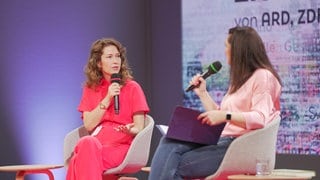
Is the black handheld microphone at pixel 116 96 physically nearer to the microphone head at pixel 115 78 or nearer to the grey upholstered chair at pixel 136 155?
the microphone head at pixel 115 78

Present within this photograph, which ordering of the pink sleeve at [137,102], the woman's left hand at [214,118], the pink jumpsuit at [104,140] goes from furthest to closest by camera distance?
the pink sleeve at [137,102] < the pink jumpsuit at [104,140] < the woman's left hand at [214,118]

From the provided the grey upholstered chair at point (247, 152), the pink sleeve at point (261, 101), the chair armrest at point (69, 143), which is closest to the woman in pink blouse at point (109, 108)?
the chair armrest at point (69, 143)

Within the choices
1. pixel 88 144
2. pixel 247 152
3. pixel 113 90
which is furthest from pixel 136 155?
pixel 247 152

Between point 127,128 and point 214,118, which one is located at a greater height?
point 214,118

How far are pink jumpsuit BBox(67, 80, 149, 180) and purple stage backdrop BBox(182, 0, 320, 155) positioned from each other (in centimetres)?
170

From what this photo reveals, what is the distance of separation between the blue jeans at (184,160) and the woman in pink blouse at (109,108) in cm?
66

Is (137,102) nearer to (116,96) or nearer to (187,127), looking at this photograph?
(116,96)

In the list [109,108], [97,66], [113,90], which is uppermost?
[97,66]

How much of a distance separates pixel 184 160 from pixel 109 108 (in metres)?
0.97

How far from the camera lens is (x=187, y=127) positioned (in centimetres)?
382

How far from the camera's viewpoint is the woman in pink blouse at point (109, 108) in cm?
444

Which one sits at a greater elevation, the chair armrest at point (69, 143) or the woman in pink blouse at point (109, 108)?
the woman in pink blouse at point (109, 108)

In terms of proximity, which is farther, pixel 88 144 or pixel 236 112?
pixel 88 144

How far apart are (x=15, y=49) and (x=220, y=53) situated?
1804 mm
